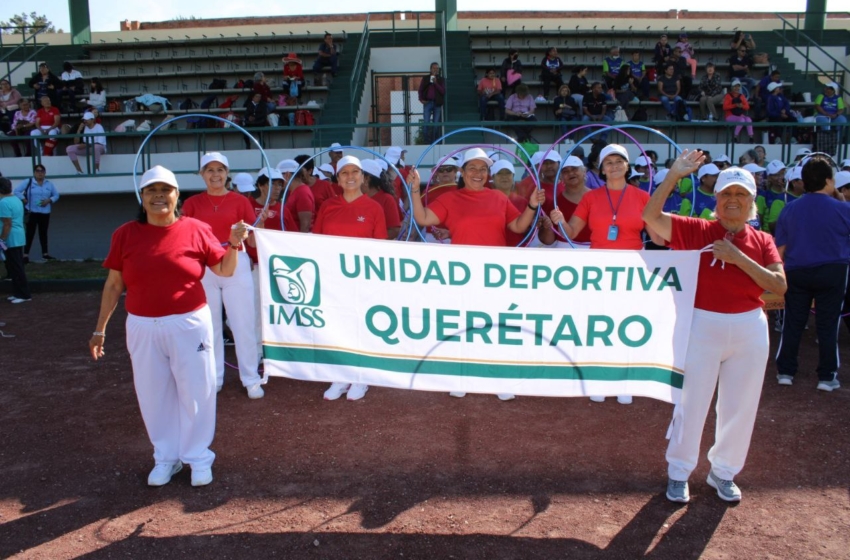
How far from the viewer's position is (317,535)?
14.9 feet

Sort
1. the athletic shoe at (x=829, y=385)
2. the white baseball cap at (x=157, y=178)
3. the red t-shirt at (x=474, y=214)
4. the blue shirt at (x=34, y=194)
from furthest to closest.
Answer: the blue shirt at (x=34, y=194)
the athletic shoe at (x=829, y=385)
the red t-shirt at (x=474, y=214)
the white baseball cap at (x=157, y=178)

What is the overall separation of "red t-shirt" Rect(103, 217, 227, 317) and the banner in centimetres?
65

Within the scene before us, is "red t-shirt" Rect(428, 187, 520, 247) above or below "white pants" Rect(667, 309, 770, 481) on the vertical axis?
above

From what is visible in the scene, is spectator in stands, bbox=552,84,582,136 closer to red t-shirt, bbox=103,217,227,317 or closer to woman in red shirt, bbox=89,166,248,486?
woman in red shirt, bbox=89,166,248,486

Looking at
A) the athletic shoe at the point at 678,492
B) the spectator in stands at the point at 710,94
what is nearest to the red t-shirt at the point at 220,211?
the athletic shoe at the point at 678,492

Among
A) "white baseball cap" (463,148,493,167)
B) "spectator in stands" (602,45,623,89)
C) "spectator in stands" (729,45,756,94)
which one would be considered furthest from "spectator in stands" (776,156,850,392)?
"spectator in stands" (729,45,756,94)

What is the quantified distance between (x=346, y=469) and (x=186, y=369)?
1.37 meters

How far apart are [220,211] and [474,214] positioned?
231 centimetres

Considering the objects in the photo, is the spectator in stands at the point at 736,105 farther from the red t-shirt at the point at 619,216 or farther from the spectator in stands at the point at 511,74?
the red t-shirt at the point at 619,216

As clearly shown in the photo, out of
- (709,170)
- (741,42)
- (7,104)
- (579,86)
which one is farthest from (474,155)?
(741,42)

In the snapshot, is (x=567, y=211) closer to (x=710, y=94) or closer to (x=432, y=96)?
(x=432, y=96)

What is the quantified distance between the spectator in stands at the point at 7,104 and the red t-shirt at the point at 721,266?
19581mm

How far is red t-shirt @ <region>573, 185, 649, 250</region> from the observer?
6.45 m

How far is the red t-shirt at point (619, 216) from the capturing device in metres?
6.45
